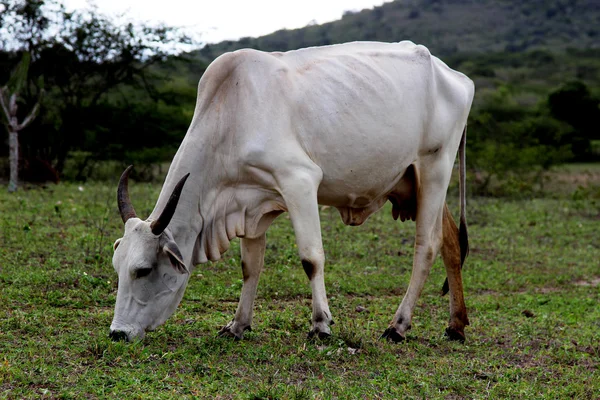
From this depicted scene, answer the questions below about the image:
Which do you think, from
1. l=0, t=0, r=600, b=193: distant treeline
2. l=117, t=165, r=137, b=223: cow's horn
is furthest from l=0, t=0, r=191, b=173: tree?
l=117, t=165, r=137, b=223: cow's horn

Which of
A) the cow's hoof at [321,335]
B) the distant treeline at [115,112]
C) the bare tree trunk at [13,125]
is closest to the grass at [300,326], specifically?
the cow's hoof at [321,335]

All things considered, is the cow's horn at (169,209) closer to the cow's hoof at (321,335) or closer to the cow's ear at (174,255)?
the cow's ear at (174,255)

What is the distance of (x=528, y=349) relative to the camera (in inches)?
186

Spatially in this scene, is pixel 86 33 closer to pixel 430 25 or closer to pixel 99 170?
pixel 99 170

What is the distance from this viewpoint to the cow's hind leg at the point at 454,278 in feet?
16.1

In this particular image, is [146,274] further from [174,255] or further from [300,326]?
[300,326]

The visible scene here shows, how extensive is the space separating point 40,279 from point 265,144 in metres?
2.19

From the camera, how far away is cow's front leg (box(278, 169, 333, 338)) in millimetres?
4172

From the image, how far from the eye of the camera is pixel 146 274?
13.3ft

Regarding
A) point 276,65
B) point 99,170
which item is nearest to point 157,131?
point 99,170

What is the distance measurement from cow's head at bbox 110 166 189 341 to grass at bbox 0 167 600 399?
0.42 ft

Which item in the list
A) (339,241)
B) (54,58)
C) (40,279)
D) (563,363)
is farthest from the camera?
(54,58)

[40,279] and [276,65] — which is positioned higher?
[276,65]

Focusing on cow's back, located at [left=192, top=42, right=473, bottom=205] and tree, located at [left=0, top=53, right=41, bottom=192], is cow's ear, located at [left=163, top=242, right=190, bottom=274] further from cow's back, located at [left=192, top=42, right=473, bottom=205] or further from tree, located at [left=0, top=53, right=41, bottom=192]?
tree, located at [left=0, top=53, right=41, bottom=192]
